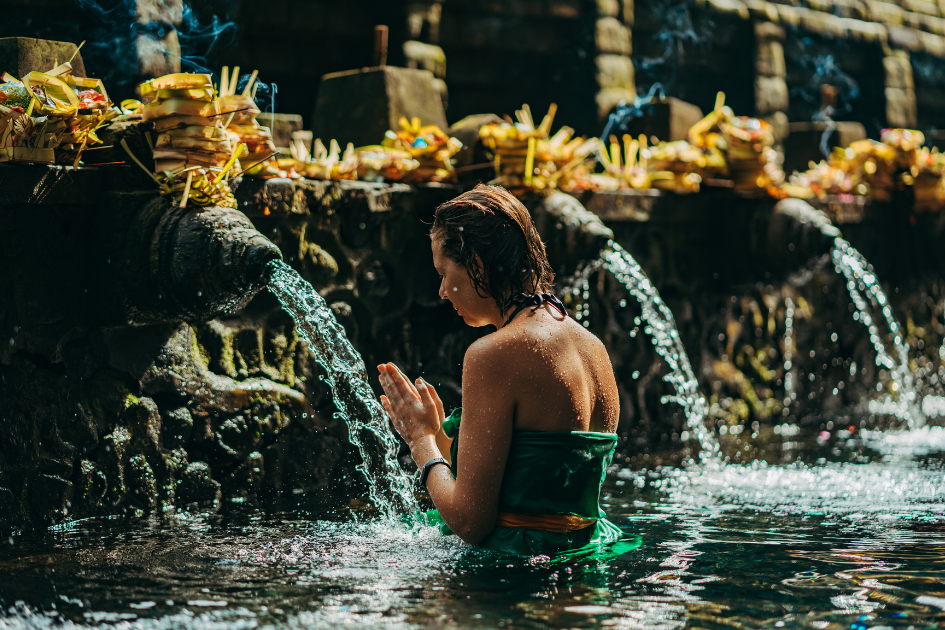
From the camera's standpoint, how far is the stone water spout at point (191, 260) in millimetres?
3775

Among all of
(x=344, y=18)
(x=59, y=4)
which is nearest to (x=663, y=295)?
(x=344, y=18)

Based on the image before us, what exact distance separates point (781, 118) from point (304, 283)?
787cm

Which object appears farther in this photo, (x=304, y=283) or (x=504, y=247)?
(x=304, y=283)

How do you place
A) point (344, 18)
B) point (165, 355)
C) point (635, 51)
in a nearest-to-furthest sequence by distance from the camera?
point (165, 355) → point (344, 18) → point (635, 51)

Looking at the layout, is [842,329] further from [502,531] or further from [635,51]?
[502,531]

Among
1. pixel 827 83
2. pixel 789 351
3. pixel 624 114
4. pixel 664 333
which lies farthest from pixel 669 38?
pixel 664 333

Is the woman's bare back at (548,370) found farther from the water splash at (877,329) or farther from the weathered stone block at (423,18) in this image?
the weathered stone block at (423,18)

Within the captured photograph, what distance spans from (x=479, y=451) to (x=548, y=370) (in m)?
0.28

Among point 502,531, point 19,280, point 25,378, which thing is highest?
point 19,280

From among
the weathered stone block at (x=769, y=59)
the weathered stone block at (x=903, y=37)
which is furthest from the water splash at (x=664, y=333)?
the weathered stone block at (x=903, y=37)

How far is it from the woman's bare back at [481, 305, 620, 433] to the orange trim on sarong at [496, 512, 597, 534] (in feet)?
0.86

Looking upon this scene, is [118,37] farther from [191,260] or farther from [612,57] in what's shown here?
[612,57]

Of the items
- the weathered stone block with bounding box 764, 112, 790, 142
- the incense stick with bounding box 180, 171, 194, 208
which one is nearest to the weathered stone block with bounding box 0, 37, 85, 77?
the incense stick with bounding box 180, 171, 194, 208

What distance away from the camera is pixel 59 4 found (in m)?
5.55
